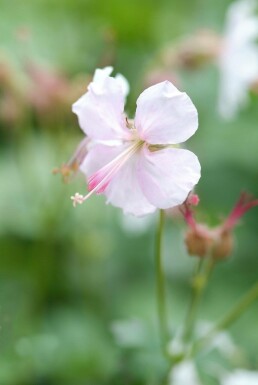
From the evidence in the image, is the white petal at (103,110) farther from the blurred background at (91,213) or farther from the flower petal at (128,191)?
the blurred background at (91,213)

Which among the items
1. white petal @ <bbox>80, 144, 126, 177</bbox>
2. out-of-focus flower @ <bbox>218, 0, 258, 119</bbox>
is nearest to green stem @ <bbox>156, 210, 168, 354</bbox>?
white petal @ <bbox>80, 144, 126, 177</bbox>

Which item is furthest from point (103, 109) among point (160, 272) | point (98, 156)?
point (160, 272)

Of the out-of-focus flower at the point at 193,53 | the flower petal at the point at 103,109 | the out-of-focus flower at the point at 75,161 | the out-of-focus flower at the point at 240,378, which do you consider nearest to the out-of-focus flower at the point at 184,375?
the out-of-focus flower at the point at 240,378

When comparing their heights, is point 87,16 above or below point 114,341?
above

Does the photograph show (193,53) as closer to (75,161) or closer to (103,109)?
(75,161)

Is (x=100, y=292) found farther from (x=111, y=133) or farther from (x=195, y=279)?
(x=111, y=133)

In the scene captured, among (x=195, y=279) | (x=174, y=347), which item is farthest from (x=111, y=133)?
(x=174, y=347)

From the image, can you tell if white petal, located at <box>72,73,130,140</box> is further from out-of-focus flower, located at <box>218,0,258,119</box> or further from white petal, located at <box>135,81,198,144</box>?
out-of-focus flower, located at <box>218,0,258,119</box>
